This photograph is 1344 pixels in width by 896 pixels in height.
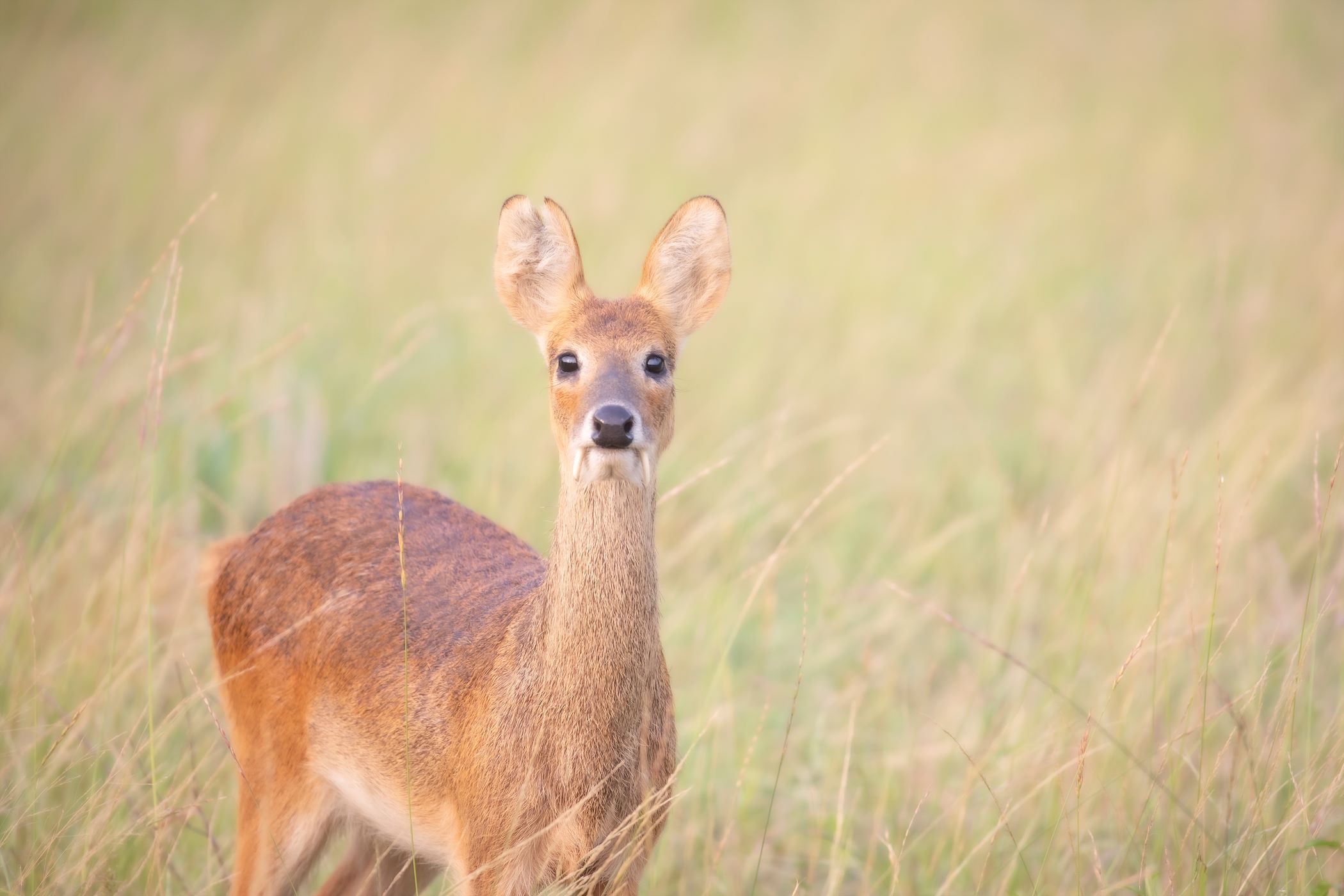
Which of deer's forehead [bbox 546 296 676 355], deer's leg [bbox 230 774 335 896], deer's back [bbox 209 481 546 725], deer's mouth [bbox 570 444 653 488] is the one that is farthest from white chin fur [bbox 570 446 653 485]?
deer's leg [bbox 230 774 335 896]

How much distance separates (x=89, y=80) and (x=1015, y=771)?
31.3 ft

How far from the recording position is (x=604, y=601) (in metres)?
3.31

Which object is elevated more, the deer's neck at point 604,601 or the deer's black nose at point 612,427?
the deer's black nose at point 612,427

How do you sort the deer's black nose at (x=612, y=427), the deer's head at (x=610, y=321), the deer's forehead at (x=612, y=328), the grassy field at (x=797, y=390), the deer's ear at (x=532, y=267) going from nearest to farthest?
the deer's black nose at (x=612, y=427) < the deer's head at (x=610, y=321) < the deer's forehead at (x=612, y=328) < the deer's ear at (x=532, y=267) < the grassy field at (x=797, y=390)

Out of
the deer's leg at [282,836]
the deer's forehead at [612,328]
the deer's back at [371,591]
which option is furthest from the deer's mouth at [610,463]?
the deer's leg at [282,836]

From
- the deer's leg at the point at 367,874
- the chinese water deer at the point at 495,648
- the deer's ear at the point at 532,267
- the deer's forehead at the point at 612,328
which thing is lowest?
the deer's leg at the point at 367,874

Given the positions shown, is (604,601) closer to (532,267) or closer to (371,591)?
(371,591)

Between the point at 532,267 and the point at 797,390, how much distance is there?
4.03m

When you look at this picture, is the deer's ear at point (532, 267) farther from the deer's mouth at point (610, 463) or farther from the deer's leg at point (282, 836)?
the deer's leg at point (282, 836)

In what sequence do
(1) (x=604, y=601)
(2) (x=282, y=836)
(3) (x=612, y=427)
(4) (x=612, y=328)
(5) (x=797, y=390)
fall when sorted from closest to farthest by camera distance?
1. (3) (x=612, y=427)
2. (1) (x=604, y=601)
3. (4) (x=612, y=328)
4. (2) (x=282, y=836)
5. (5) (x=797, y=390)

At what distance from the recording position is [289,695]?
3887 millimetres

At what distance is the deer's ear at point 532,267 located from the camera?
3.88 m

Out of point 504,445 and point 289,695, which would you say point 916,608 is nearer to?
point 504,445

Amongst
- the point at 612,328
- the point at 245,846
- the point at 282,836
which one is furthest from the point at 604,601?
the point at 245,846
